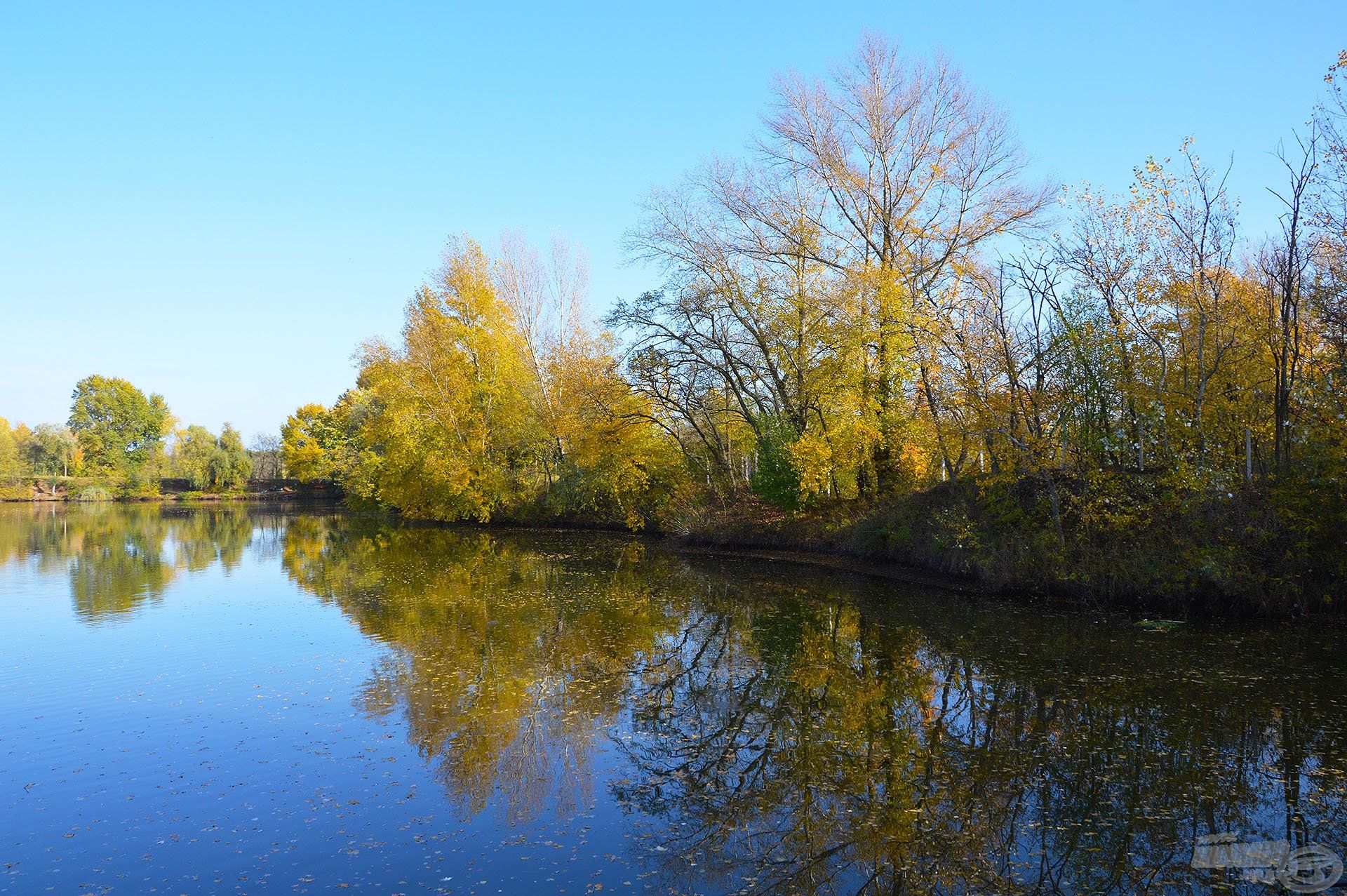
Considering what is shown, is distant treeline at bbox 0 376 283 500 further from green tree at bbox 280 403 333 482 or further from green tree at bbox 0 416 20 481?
green tree at bbox 280 403 333 482

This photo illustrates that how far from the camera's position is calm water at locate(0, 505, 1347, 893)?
18.5ft

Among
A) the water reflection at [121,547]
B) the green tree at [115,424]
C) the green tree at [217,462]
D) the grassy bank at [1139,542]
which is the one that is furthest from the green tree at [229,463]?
the grassy bank at [1139,542]

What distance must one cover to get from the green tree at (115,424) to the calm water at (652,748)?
68.6 meters

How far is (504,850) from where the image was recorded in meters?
5.81

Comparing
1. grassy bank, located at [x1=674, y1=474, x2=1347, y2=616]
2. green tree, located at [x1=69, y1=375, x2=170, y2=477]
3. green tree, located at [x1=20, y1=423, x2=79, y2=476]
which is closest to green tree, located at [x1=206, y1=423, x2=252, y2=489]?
green tree, located at [x1=69, y1=375, x2=170, y2=477]

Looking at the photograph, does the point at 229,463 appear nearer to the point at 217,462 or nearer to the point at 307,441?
the point at 217,462

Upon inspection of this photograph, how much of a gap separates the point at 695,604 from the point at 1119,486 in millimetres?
8214

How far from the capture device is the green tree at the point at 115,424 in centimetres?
7375

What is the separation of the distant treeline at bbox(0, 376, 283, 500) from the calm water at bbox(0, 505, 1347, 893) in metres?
60.4

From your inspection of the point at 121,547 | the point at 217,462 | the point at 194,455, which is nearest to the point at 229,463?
the point at 217,462

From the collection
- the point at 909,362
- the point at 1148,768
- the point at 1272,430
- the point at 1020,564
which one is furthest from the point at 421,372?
the point at 1148,768

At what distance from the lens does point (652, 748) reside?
7.96 metres

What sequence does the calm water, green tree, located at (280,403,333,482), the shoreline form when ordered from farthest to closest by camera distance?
1. green tree, located at (280,403,333,482)
2. the shoreline
3. the calm water

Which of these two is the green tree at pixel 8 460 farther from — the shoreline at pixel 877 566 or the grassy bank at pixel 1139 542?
the grassy bank at pixel 1139 542
